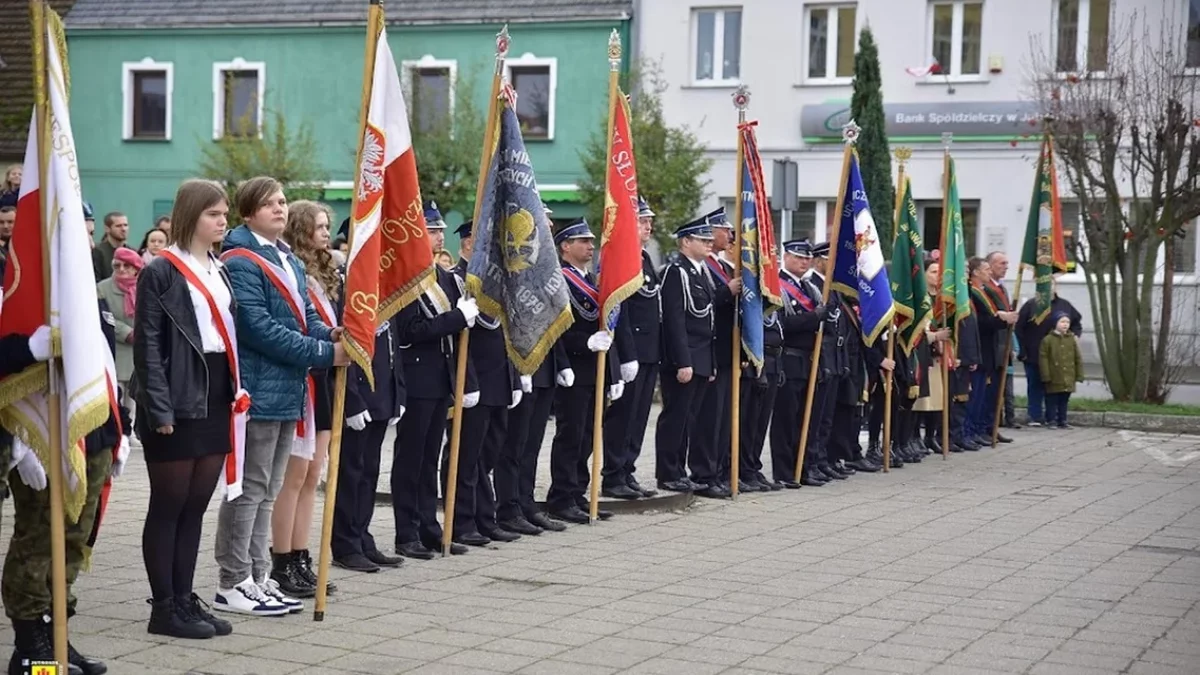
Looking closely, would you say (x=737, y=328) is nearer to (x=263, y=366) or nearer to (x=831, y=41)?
(x=263, y=366)

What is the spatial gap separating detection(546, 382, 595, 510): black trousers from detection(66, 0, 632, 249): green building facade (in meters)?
20.6

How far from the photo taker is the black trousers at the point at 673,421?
1341 cm

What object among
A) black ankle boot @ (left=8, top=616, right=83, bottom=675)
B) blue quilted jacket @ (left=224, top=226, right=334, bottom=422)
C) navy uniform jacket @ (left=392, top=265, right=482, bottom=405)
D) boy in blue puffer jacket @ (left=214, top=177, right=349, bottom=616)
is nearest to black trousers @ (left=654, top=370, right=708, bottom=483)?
navy uniform jacket @ (left=392, top=265, right=482, bottom=405)

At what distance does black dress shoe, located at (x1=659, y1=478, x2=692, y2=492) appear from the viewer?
13.4 m

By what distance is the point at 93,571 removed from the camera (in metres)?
9.31

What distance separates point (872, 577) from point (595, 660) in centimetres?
282

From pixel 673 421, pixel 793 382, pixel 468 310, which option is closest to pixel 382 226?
pixel 468 310

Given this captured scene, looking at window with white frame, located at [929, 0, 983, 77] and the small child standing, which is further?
window with white frame, located at [929, 0, 983, 77]

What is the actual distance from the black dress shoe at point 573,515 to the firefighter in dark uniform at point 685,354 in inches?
61.3

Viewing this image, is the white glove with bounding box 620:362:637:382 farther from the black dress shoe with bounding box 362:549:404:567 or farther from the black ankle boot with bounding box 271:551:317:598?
the black ankle boot with bounding box 271:551:317:598

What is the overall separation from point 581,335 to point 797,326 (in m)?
3.05

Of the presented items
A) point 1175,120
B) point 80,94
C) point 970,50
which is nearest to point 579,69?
point 970,50

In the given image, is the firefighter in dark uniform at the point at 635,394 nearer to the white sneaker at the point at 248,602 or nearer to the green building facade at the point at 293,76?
the white sneaker at the point at 248,602

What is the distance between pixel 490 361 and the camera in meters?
10.7
